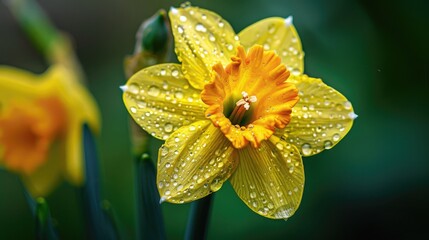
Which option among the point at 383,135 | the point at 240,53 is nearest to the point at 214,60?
the point at 240,53

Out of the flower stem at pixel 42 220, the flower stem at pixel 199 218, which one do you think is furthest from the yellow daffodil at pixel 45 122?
the flower stem at pixel 199 218

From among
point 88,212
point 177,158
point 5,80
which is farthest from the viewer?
point 5,80

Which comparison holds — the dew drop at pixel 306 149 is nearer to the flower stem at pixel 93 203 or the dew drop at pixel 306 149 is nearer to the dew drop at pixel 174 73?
the dew drop at pixel 174 73

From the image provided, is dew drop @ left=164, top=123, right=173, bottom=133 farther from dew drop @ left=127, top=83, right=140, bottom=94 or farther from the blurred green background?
the blurred green background

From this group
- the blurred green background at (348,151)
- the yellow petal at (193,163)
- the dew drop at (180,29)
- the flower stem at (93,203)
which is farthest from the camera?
the blurred green background at (348,151)

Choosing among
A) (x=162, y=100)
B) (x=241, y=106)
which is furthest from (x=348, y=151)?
(x=162, y=100)

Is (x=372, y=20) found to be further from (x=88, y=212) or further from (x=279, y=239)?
(x=88, y=212)
